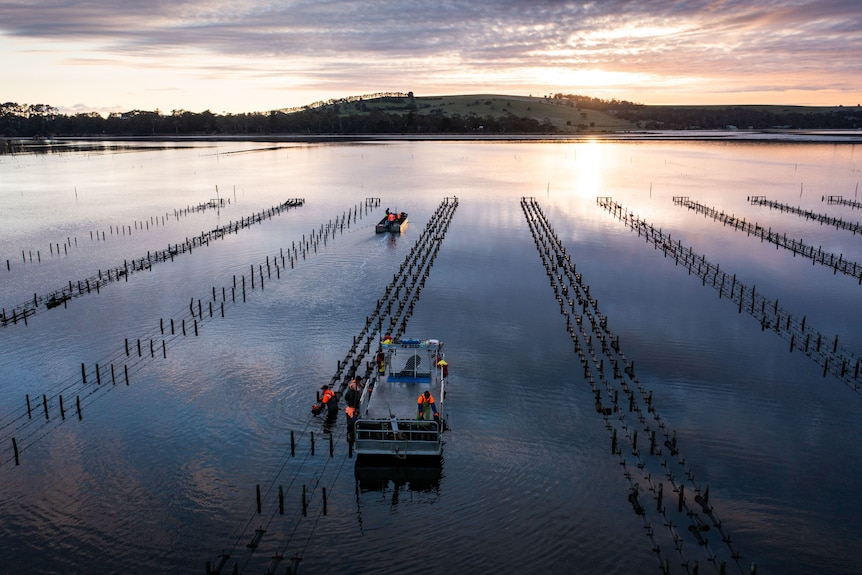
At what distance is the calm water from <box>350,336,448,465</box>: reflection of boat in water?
106 cm

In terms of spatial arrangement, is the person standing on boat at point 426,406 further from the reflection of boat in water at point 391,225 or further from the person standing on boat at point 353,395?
the reflection of boat in water at point 391,225

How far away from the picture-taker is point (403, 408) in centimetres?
3028

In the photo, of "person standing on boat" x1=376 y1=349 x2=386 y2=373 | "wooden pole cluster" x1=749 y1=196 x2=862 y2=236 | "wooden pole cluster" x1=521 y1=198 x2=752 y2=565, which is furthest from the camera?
"wooden pole cluster" x1=749 y1=196 x2=862 y2=236

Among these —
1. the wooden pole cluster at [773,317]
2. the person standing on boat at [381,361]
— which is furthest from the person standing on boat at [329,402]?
the wooden pole cluster at [773,317]

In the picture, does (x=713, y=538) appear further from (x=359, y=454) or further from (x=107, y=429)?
(x=107, y=429)

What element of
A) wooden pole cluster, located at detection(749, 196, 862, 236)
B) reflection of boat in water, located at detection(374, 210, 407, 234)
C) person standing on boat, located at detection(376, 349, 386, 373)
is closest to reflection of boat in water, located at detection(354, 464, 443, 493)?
person standing on boat, located at detection(376, 349, 386, 373)

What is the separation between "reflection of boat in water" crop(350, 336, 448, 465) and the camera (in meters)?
28.0

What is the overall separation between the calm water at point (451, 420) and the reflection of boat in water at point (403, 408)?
1.06 m

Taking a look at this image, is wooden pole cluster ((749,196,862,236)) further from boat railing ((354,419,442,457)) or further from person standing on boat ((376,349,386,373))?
boat railing ((354,419,442,457))

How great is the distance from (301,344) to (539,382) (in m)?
14.8

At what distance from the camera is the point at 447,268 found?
62.7m

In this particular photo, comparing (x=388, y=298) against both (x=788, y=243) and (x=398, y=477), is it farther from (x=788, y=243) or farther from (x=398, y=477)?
(x=788, y=243)

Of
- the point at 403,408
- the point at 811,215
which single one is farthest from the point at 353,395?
the point at 811,215

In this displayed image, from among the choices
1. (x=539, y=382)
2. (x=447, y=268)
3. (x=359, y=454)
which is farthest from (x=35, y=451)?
(x=447, y=268)
